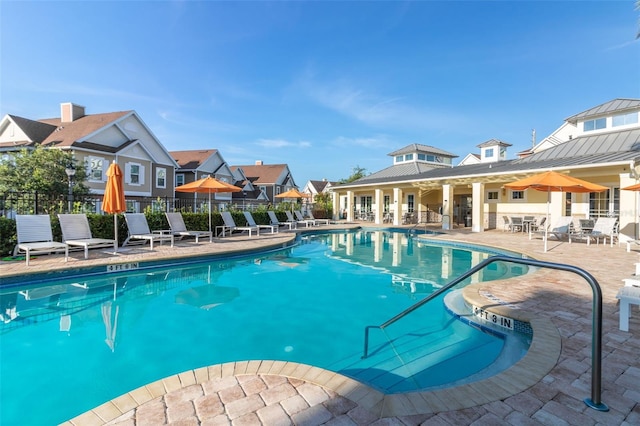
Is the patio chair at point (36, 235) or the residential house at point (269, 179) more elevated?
the residential house at point (269, 179)

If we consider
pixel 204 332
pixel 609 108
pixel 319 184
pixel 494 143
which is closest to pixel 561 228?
pixel 609 108

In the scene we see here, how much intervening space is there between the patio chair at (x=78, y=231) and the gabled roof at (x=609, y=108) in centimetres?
2388

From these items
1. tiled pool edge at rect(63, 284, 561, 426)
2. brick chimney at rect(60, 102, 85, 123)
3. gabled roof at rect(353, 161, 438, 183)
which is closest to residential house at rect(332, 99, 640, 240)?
gabled roof at rect(353, 161, 438, 183)

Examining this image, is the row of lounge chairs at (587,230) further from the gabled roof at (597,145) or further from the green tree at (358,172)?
the green tree at (358,172)

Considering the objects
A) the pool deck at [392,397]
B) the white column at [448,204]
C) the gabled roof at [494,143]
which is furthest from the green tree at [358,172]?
the pool deck at [392,397]

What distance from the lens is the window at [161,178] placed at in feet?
78.7

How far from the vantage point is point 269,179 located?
41.2m

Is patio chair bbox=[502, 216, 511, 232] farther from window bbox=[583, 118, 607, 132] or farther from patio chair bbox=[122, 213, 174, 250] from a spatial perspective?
patio chair bbox=[122, 213, 174, 250]

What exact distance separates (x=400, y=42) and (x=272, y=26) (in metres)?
6.63

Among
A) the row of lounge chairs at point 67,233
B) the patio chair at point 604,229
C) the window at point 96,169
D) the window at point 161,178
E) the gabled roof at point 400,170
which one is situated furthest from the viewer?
the gabled roof at point 400,170

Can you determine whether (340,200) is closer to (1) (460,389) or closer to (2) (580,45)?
(2) (580,45)

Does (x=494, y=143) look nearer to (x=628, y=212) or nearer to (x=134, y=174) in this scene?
(x=628, y=212)

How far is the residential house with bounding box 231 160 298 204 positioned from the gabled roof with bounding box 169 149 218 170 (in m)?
8.19

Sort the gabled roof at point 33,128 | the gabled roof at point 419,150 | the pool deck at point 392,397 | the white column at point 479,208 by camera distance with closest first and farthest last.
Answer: the pool deck at point 392,397
the white column at point 479,208
the gabled roof at point 33,128
the gabled roof at point 419,150
